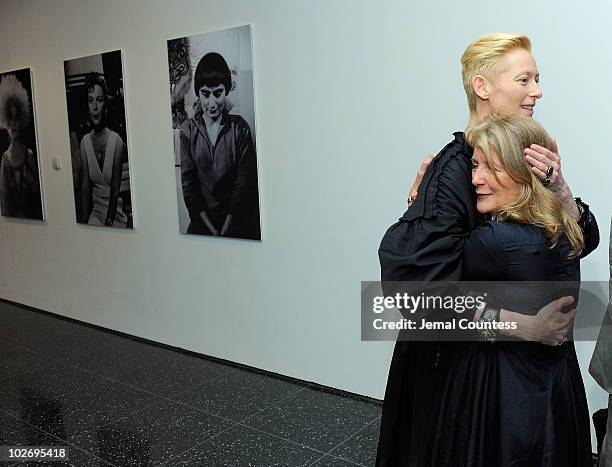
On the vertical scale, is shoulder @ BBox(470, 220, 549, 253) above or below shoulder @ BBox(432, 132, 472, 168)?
below

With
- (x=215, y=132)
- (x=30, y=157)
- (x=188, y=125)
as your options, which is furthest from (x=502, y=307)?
(x=30, y=157)

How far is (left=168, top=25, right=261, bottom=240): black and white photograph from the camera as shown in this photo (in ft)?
11.9

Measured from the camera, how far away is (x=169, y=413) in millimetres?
3379

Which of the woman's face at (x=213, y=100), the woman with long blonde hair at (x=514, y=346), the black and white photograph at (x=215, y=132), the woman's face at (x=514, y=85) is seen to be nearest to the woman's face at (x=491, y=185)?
the woman with long blonde hair at (x=514, y=346)

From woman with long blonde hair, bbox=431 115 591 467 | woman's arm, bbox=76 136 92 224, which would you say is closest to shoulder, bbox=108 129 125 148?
woman's arm, bbox=76 136 92 224

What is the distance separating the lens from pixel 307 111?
3379 mm

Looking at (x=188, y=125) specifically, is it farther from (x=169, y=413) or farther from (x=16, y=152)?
(x=16, y=152)

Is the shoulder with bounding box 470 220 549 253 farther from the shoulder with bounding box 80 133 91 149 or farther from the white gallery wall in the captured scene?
the shoulder with bounding box 80 133 91 149

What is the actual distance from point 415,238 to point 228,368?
2.76m

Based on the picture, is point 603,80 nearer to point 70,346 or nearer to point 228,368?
point 228,368

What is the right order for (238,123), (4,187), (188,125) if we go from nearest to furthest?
1. (238,123)
2. (188,125)
3. (4,187)

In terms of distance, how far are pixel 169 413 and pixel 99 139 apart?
7.57ft

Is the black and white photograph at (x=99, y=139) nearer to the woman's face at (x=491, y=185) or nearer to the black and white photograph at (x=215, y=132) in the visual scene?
the black and white photograph at (x=215, y=132)

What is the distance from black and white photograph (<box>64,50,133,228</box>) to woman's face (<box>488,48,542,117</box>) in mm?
3278
